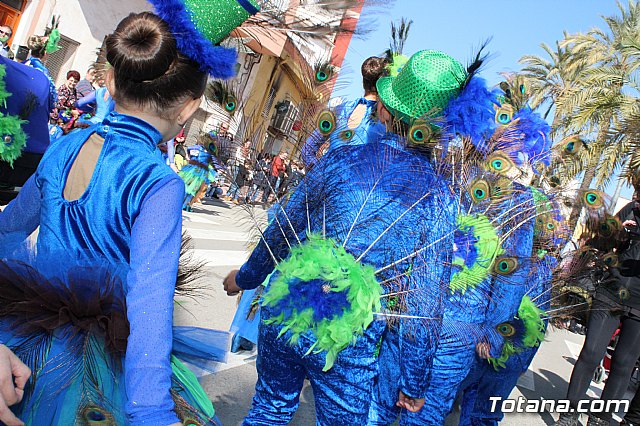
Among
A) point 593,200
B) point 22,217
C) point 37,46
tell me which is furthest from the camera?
point 37,46

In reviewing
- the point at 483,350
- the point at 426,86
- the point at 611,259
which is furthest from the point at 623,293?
the point at 426,86

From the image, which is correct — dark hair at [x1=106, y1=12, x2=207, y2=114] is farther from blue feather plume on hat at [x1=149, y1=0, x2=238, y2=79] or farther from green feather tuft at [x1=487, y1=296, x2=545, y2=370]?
green feather tuft at [x1=487, y1=296, x2=545, y2=370]

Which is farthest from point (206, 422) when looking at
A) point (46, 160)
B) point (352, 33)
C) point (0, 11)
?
point (0, 11)

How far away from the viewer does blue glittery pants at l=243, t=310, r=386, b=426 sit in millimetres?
2193

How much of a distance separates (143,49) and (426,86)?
1.24 m

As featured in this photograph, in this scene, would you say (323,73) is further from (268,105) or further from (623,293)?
(623,293)

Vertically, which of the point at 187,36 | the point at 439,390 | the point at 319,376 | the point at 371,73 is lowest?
the point at 439,390

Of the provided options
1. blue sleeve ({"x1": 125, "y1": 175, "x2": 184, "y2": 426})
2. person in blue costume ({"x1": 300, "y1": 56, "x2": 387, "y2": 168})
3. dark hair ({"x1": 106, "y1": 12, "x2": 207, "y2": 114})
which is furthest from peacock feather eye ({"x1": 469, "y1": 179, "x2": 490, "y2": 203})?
blue sleeve ({"x1": 125, "y1": 175, "x2": 184, "y2": 426})

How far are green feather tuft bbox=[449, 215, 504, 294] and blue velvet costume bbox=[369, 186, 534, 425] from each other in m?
0.04

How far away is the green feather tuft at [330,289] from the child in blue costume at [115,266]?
500 mm

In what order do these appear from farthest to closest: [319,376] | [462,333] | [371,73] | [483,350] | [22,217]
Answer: [371,73]
[483,350]
[462,333]
[319,376]
[22,217]

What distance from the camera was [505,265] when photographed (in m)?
3.48

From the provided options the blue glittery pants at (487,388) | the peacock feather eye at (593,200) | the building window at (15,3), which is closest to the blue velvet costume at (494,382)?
the blue glittery pants at (487,388)

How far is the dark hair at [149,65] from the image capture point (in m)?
1.59
